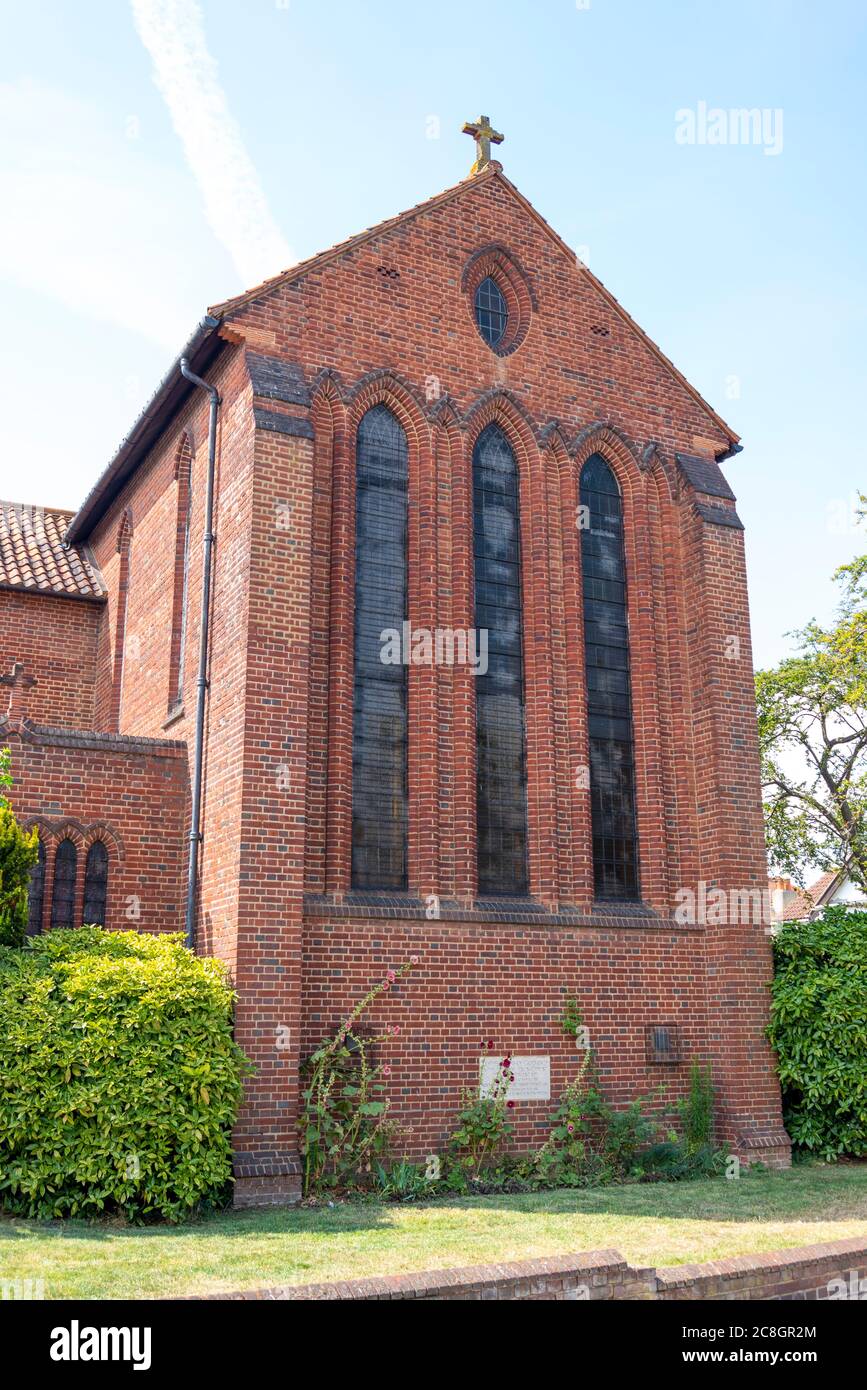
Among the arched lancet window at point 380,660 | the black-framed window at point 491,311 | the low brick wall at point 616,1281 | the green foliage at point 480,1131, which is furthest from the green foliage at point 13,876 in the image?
the black-framed window at point 491,311

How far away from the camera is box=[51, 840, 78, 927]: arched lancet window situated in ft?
41.9

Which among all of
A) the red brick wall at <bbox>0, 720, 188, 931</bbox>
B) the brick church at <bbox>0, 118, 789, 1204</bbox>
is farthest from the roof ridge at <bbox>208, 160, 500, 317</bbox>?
the red brick wall at <bbox>0, 720, 188, 931</bbox>

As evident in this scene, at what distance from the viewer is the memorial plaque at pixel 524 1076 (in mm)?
12578

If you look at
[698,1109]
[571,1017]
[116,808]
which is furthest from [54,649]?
[698,1109]

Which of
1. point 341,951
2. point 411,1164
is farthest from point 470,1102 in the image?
point 341,951

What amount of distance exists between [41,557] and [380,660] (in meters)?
8.35

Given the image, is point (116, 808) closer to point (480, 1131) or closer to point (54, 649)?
point (480, 1131)

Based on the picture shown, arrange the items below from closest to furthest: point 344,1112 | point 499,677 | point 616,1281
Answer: point 616,1281, point 344,1112, point 499,677

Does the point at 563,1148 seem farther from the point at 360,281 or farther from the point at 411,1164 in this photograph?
the point at 360,281

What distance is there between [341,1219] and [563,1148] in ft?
11.9

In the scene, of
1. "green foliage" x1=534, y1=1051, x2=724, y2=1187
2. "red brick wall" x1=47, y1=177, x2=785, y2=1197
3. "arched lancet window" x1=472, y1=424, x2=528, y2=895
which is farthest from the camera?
"arched lancet window" x1=472, y1=424, x2=528, y2=895

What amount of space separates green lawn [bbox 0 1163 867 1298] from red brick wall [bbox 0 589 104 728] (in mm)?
9876

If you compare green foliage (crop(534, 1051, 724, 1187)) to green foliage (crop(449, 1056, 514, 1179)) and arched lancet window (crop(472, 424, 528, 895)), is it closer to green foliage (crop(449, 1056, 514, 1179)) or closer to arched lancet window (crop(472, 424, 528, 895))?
green foliage (crop(449, 1056, 514, 1179))

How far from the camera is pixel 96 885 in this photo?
1293cm
